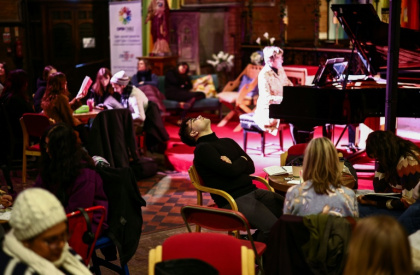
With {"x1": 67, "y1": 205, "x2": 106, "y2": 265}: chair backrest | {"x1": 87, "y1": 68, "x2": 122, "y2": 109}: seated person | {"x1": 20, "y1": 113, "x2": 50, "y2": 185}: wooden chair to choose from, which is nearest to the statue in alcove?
{"x1": 87, "y1": 68, "x2": 122, "y2": 109}: seated person

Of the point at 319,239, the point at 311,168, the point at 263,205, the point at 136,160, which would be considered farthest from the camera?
the point at 136,160

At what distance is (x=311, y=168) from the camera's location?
337 centimetres

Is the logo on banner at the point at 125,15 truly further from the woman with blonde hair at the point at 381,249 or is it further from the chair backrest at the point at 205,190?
the woman with blonde hair at the point at 381,249

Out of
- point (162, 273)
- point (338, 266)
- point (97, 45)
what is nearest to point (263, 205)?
point (338, 266)

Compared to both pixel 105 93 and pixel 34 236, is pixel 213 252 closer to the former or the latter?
pixel 34 236

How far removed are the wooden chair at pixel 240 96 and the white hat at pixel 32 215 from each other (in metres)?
7.39

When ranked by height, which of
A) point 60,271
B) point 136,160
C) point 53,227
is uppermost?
point 53,227

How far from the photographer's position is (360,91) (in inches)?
252

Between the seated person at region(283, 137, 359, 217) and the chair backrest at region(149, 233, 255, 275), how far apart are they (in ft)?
2.31

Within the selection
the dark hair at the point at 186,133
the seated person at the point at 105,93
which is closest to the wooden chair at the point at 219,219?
the dark hair at the point at 186,133

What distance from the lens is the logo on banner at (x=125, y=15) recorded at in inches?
438

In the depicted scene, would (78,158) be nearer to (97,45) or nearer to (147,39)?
(147,39)

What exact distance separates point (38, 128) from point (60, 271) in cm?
453

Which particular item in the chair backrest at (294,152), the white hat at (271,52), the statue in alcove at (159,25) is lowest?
the chair backrest at (294,152)
